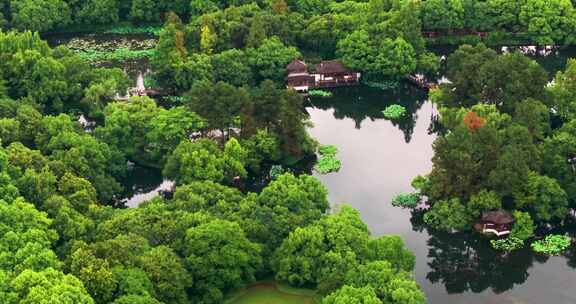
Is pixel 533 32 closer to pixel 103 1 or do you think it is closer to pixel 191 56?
pixel 191 56

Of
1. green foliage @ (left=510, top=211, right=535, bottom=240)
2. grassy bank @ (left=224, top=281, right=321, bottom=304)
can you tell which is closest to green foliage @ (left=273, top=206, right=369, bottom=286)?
grassy bank @ (left=224, top=281, right=321, bottom=304)

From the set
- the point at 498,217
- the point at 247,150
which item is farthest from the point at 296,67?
the point at 498,217

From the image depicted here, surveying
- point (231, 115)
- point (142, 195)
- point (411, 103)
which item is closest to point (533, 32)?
point (411, 103)

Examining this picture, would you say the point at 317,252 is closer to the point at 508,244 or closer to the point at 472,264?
the point at 472,264

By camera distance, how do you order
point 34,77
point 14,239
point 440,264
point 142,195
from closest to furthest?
point 14,239
point 440,264
point 142,195
point 34,77

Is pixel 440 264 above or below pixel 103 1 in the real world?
below

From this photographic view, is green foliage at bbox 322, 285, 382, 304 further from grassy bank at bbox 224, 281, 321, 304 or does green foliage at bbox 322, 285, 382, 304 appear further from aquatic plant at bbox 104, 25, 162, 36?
aquatic plant at bbox 104, 25, 162, 36
